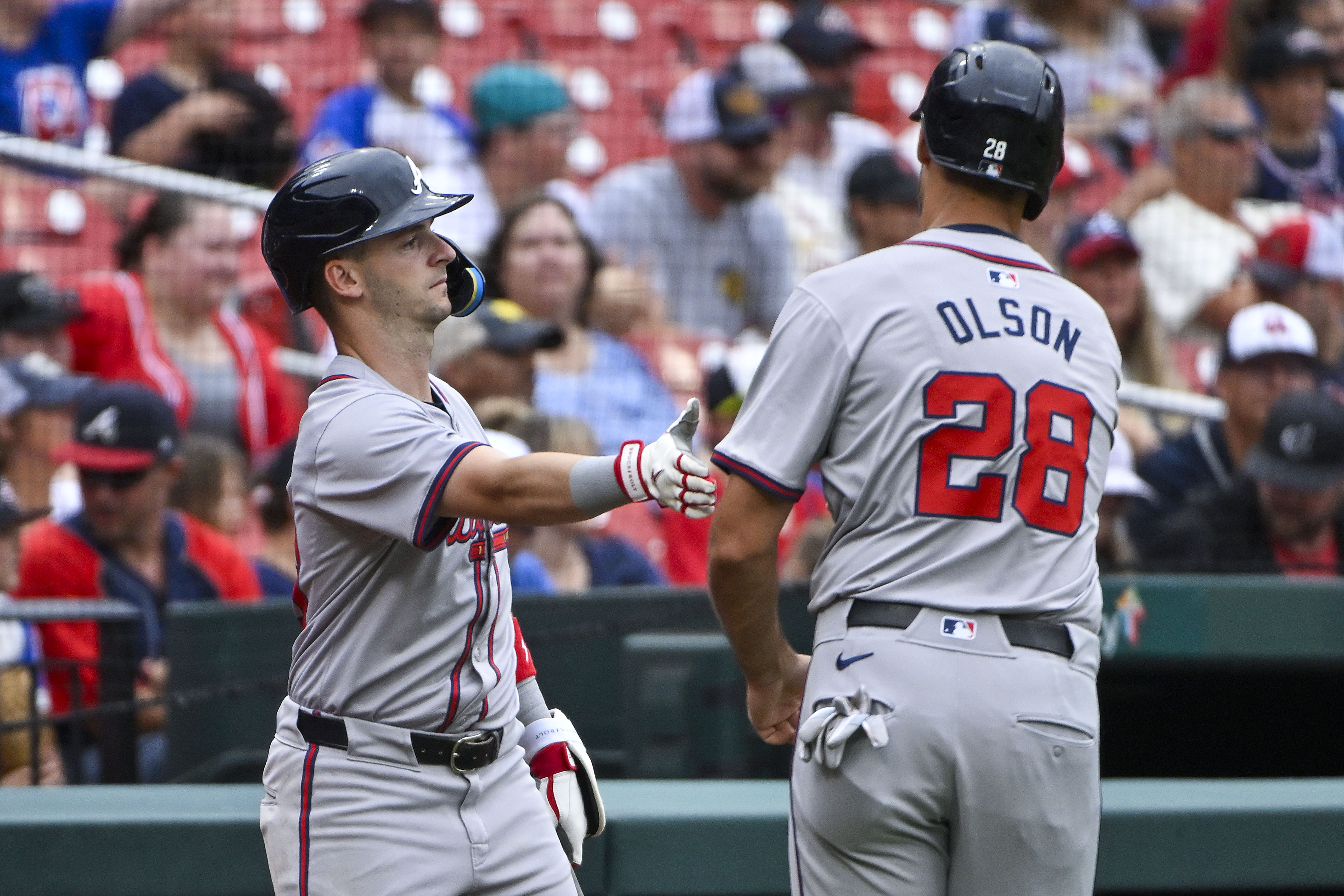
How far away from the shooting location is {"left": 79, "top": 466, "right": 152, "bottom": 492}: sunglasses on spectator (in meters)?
4.43

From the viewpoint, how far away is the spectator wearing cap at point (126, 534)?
4.38 metres

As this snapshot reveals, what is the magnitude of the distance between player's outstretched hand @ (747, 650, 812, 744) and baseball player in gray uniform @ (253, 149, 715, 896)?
35 centimetres

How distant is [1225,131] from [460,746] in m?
5.56

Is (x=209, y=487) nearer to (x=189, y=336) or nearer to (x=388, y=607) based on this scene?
(x=189, y=336)

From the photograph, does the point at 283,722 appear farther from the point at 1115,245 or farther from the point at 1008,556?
the point at 1115,245

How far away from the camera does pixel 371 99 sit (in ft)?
21.2

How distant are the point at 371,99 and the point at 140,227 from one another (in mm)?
1212

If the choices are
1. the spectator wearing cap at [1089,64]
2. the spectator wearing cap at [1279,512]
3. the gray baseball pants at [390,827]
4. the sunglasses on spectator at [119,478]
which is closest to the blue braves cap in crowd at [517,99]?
the spectator wearing cap at [1089,64]

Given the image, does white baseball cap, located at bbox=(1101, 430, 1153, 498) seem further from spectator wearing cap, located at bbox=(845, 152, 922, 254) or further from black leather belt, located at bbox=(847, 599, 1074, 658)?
black leather belt, located at bbox=(847, 599, 1074, 658)

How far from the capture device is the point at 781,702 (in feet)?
7.83

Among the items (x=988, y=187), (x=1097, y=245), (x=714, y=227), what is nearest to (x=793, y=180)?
(x=714, y=227)

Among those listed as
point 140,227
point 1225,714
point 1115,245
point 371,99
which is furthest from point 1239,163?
point 140,227

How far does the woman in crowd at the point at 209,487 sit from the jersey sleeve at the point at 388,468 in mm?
2950

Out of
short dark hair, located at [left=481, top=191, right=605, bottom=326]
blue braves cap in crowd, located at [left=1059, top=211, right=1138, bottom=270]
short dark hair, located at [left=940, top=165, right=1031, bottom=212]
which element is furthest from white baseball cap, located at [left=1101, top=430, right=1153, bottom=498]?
short dark hair, located at [left=940, top=165, right=1031, bottom=212]
